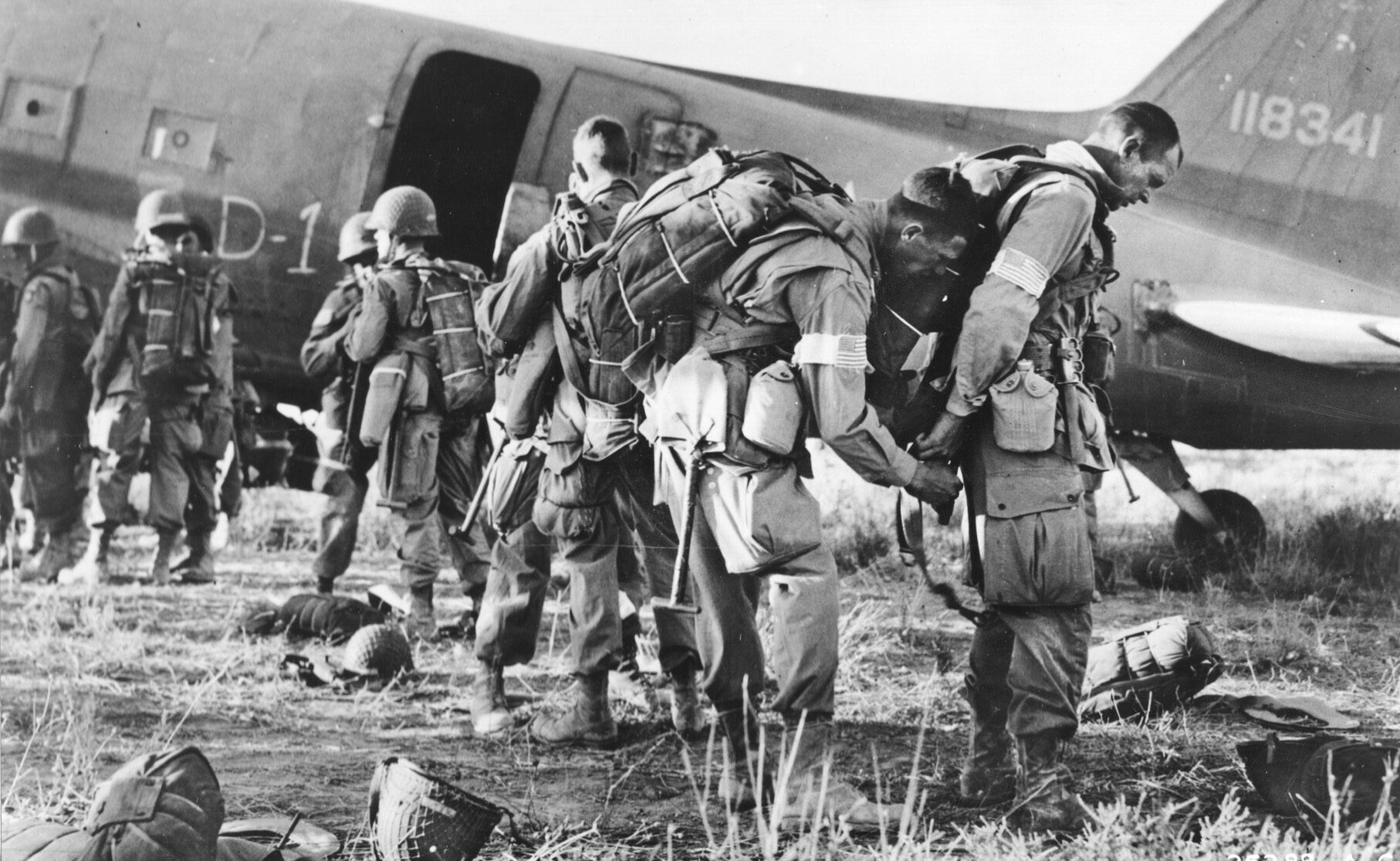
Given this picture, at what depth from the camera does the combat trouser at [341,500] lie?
6.25 meters

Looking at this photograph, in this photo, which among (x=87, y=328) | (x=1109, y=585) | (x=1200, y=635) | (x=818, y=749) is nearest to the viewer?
(x=818, y=749)

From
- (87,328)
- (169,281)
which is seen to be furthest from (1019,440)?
(87,328)

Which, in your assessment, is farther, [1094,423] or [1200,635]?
[1200,635]

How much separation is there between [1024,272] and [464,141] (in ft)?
20.4

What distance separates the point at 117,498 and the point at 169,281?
125 centimetres

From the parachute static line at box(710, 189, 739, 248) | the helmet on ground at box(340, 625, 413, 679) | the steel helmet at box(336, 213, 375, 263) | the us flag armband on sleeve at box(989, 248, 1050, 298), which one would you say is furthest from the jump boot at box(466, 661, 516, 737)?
the steel helmet at box(336, 213, 375, 263)

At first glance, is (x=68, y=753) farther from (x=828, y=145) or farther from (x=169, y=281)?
(x=828, y=145)

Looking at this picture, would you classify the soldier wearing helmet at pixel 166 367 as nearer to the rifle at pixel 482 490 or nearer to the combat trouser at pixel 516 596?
the rifle at pixel 482 490

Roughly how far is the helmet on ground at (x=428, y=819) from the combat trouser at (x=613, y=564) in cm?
135

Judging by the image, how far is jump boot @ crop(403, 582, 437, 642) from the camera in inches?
227

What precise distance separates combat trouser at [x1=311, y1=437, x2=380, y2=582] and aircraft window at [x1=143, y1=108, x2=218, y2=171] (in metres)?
2.25

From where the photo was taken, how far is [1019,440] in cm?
327

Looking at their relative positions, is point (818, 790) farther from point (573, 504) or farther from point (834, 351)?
point (573, 504)

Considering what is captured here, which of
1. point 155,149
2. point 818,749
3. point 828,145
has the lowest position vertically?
point 818,749
